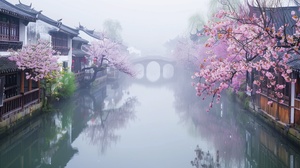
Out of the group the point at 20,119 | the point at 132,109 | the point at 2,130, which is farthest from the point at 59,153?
the point at 132,109

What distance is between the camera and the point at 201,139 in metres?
18.4

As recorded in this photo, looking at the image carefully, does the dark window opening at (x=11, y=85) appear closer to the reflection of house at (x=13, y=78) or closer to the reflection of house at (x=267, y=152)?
the reflection of house at (x=13, y=78)

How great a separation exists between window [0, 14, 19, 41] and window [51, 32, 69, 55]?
31.8ft

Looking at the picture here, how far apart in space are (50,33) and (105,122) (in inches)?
486

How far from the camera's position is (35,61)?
797 inches

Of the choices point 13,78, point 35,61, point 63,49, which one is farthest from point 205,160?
point 63,49

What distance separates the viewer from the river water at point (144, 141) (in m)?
14.3

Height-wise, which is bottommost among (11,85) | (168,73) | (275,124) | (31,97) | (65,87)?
(275,124)

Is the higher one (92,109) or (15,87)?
(15,87)

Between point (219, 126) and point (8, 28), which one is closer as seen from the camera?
point (8, 28)

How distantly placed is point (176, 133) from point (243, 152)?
476 cm

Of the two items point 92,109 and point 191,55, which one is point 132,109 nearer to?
point 92,109

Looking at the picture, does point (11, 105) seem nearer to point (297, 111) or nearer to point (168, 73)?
point (297, 111)

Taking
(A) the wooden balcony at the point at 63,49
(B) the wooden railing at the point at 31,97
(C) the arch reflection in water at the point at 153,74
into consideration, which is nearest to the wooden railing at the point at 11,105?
(B) the wooden railing at the point at 31,97
